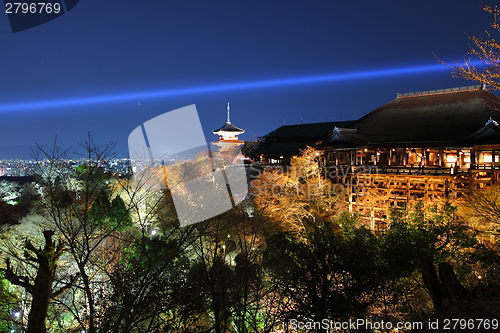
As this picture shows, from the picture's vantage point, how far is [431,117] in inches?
669

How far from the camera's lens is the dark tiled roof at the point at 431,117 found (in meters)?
15.5

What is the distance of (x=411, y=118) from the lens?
17.5 meters

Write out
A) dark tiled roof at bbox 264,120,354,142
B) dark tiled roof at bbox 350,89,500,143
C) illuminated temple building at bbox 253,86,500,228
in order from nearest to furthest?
illuminated temple building at bbox 253,86,500,228, dark tiled roof at bbox 350,89,500,143, dark tiled roof at bbox 264,120,354,142

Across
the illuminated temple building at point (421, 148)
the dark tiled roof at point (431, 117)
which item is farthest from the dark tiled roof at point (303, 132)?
the dark tiled roof at point (431, 117)

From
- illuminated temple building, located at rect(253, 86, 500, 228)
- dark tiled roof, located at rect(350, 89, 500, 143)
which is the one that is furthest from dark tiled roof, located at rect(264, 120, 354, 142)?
dark tiled roof, located at rect(350, 89, 500, 143)

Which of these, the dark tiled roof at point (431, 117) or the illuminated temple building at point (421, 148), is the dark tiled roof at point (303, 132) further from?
the dark tiled roof at point (431, 117)

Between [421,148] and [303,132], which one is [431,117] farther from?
[303,132]

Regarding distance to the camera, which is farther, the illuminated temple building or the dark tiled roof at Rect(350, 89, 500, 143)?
the dark tiled roof at Rect(350, 89, 500, 143)

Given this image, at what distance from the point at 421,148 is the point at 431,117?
2210 millimetres

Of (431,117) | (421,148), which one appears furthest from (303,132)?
(421,148)

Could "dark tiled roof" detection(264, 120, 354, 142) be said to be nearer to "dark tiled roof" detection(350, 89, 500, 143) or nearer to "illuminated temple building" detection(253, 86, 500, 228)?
"illuminated temple building" detection(253, 86, 500, 228)

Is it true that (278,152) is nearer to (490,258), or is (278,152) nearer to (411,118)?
(411,118)

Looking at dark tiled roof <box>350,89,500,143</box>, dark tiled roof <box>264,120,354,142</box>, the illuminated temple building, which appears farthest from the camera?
dark tiled roof <box>264,120,354,142</box>

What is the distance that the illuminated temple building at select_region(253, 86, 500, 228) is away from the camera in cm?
1429
